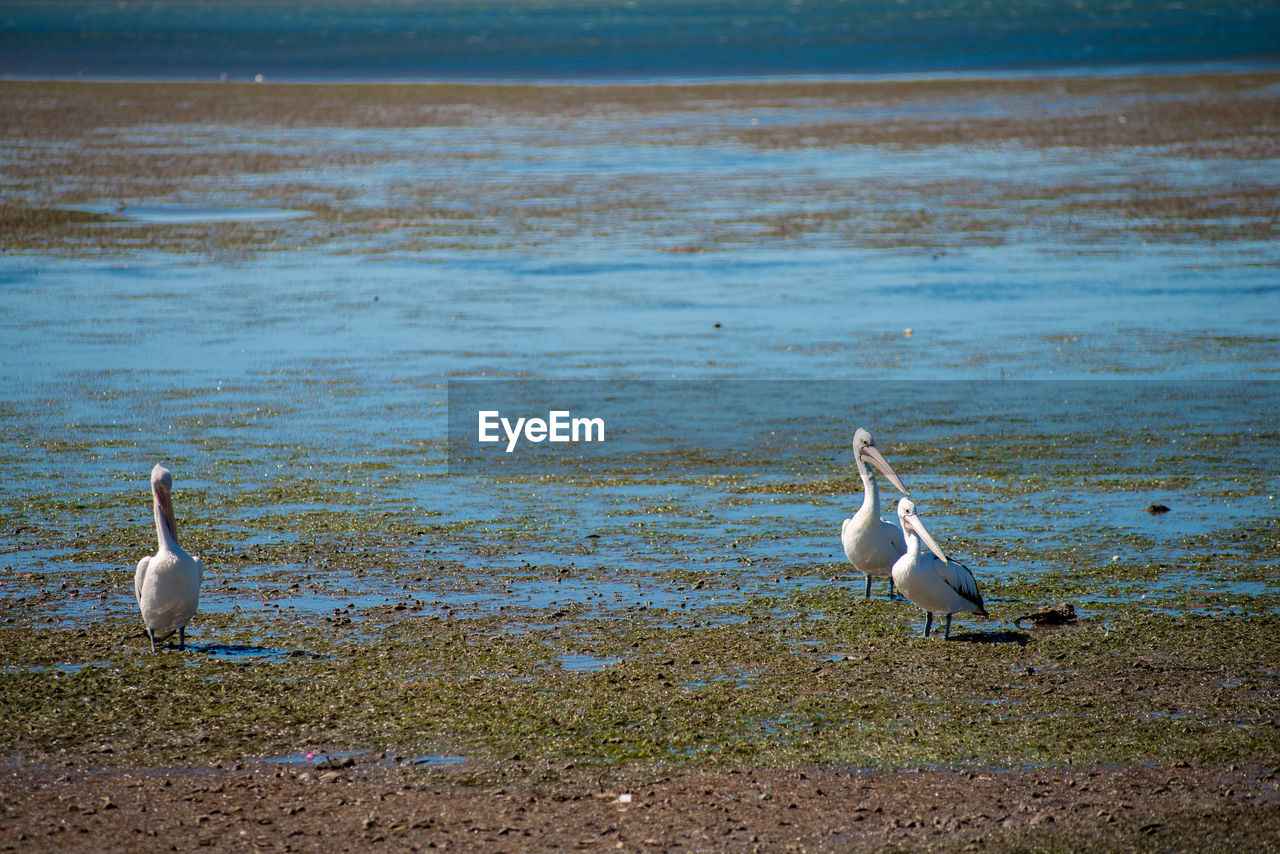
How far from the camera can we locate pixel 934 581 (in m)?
7.89

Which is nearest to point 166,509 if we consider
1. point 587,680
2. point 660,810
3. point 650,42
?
point 587,680

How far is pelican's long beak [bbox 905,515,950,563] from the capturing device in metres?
7.90

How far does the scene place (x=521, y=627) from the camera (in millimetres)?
8352

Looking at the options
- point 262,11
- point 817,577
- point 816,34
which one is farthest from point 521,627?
point 262,11

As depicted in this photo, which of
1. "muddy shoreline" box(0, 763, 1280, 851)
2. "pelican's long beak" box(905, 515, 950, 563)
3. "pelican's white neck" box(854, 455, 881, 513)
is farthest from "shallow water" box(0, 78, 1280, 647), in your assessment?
"muddy shoreline" box(0, 763, 1280, 851)

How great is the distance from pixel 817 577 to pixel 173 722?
4.00 metres

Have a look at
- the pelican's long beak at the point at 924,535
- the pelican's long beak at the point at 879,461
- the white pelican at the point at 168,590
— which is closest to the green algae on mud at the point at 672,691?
the white pelican at the point at 168,590

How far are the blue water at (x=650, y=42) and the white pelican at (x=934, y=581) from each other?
169 ft

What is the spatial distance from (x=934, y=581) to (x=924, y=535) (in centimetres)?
32

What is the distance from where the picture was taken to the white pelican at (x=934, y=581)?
7887mm

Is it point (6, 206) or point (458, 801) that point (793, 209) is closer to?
point (6, 206)

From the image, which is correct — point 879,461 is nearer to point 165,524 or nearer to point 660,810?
point 660,810

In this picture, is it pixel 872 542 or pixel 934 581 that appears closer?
pixel 934 581

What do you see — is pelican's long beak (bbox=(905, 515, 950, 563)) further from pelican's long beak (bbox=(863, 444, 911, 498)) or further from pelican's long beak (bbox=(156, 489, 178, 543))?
pelican's long beak (bbox=(156, 489, 178, 543))
